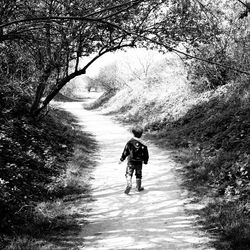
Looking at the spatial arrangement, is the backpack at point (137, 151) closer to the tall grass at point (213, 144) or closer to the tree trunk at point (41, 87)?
the tall grass at point (213, 144)

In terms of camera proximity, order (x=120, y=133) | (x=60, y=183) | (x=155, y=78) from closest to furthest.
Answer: (x=60, y=183), (x=120, y=133), (x=155, y=78)

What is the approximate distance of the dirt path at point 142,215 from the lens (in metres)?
5.04

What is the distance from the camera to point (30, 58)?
10.5m

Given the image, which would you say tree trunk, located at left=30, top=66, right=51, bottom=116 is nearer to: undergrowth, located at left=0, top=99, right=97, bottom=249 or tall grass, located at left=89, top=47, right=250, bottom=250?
undergrowth, located at left=0, top=99, right=97, bottom=249

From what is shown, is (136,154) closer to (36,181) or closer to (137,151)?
(137,151)

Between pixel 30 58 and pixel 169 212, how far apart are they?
23.9 feet

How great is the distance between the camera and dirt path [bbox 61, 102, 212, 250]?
504 centimetres

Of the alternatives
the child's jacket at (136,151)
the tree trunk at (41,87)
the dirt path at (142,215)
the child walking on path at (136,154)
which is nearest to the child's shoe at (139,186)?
the child walking on path at (136,154)

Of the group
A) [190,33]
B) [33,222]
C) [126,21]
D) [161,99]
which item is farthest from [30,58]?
[161,99]

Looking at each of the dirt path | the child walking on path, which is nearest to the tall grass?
the dirt path

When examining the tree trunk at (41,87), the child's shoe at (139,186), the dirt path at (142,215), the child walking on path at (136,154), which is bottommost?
the dirt path at (142,215)

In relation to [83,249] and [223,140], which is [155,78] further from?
[83,249]

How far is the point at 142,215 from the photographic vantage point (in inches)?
244

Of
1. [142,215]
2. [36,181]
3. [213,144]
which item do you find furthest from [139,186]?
[213,144]
